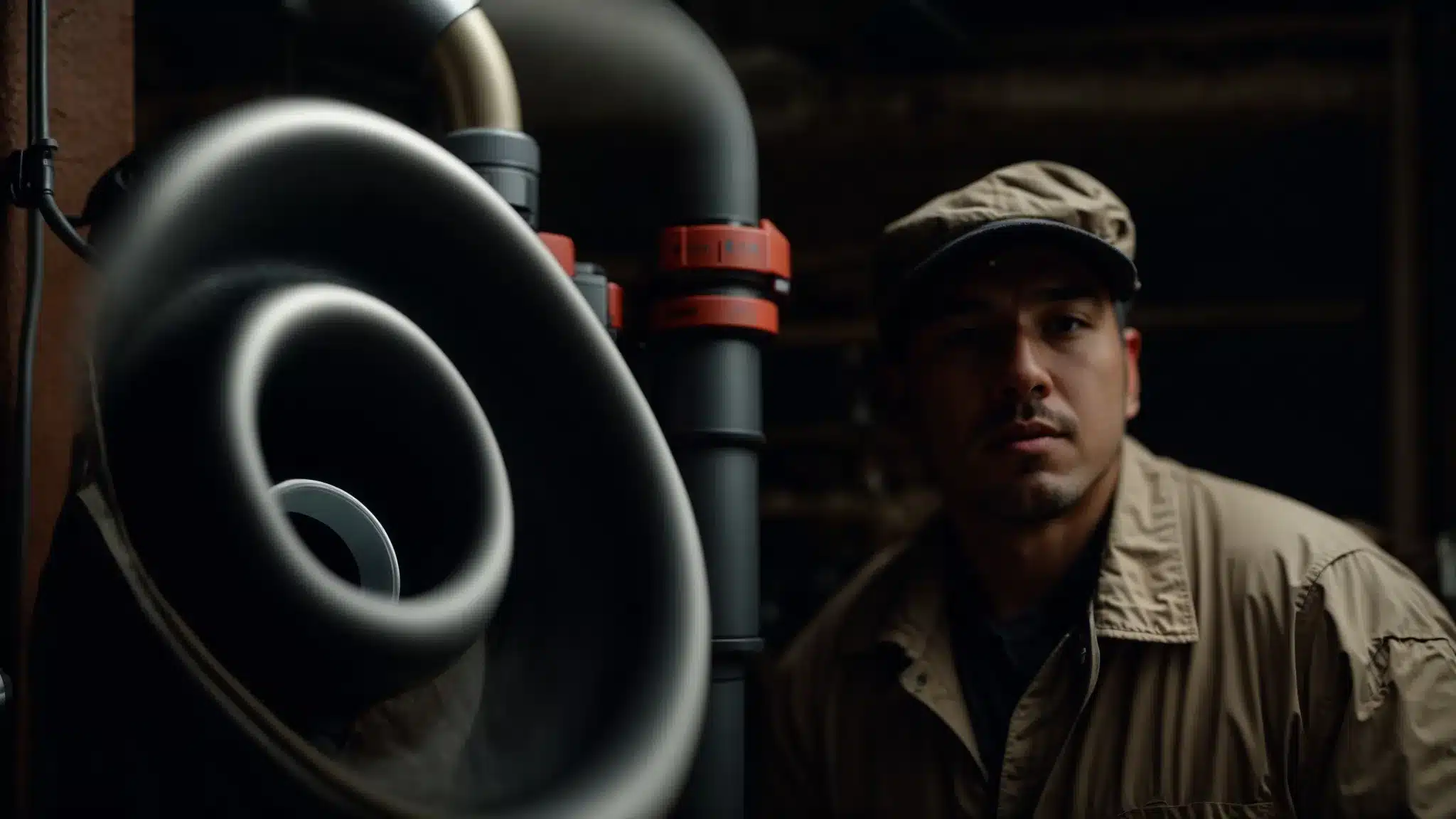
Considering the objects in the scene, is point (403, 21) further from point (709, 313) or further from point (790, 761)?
point (790, 761)

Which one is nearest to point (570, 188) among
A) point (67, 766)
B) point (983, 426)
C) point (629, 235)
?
point (629, 235)

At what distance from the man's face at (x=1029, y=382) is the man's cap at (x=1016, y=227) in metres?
0.03

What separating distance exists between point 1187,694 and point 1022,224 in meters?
0.55

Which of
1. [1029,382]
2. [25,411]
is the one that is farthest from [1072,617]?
[25,411]

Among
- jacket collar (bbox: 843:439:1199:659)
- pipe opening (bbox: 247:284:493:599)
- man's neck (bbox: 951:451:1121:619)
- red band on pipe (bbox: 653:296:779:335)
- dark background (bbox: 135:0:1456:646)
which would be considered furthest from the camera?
dark background (bbox: 135:0:1456:646)

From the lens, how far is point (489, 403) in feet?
2.95

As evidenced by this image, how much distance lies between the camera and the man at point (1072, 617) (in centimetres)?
130

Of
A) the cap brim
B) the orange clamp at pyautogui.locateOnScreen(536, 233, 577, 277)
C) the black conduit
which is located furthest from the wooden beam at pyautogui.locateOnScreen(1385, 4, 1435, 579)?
the orange clamp at pyautogui.locateOnScreen(536, 233, 577, 277)

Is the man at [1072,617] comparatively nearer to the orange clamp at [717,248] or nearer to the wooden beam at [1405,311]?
the orange clamp at [717,248]

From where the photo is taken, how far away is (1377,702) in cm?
125

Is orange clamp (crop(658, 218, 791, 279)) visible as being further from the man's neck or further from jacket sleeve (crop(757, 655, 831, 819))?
jacket sleeve (crop(757, 655, 831, 819))

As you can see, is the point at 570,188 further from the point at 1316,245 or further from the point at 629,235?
the point at 1316,245

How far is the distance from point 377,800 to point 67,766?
23 cm

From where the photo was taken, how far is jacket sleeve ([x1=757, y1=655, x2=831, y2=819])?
160 cm
